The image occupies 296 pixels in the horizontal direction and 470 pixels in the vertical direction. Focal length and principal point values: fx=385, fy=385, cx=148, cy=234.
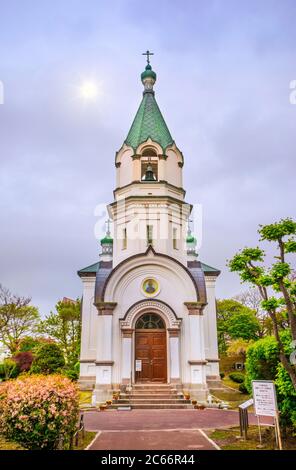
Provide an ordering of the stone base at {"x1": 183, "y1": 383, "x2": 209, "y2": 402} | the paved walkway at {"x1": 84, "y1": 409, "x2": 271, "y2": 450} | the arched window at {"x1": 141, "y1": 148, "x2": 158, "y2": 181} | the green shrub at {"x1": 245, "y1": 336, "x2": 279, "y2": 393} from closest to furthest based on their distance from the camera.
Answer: the paved walkway at {"x1": 84, "y1": 409, "x2": 271, "y2": 450} → the green shrub at {"x1": 245, "y1": 336, "x2": 279, "y2": 393} → the stone base at {"x1": 183, "y1": 383, "x2": 209, "y2": 402} → the arched window at {"x1": 141, "y1": 148, "x2": 158, "y2": 181}

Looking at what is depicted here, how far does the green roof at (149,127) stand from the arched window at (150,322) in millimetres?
10051

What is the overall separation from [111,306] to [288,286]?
11740 mm

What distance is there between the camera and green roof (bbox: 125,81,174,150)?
78.2ft

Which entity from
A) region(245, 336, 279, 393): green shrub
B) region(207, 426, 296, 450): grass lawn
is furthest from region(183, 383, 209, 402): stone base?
region(245, 336, 279, 393): green shrub

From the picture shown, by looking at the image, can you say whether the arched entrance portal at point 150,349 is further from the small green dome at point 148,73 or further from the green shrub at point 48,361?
the small green dome at point 148,73

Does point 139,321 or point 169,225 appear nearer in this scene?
point 139,321

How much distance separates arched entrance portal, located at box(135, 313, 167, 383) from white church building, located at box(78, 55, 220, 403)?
0.05 meters

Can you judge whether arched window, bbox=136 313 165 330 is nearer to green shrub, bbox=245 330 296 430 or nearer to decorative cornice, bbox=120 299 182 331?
decorative cornice, bbox=120 299 182 331

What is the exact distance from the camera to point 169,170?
23.7 meters

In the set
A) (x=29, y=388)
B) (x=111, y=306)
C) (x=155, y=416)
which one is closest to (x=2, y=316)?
(x=111, y=306)

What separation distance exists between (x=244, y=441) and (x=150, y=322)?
10.5 meters

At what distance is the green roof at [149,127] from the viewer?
23.8 meters
